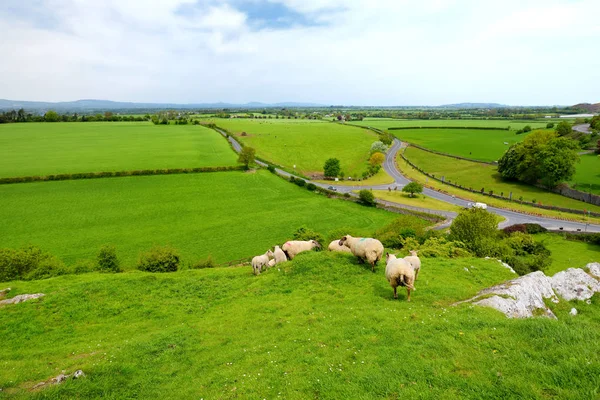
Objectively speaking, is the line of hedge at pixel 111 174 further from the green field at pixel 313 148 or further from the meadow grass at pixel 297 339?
the meadow grass at pixel 297 339

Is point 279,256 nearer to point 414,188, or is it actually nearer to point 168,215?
point 168,215

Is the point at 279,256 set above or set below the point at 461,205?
above

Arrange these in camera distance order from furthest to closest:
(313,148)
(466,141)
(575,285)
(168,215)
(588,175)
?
(466,141), (313,148), (588,175), (168,215), (575,285)

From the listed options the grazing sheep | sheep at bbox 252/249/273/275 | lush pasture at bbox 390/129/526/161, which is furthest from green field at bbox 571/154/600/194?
sheep at bbox 252/249/273/275

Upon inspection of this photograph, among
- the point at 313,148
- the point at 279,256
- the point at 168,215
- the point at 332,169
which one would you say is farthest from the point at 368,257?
the point at 313,148

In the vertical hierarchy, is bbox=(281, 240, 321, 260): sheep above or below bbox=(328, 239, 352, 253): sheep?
below

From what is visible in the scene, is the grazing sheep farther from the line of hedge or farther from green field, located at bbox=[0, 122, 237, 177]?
green field, located at bbox=[0, 122, 237, 177]
